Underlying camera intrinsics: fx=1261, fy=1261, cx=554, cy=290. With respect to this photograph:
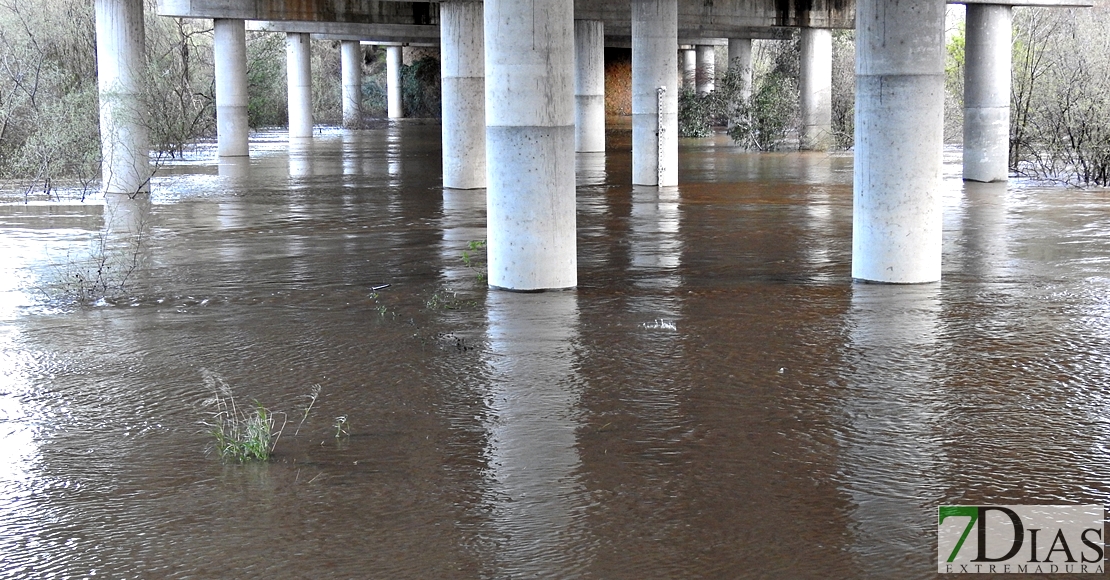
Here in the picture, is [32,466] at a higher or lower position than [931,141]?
lower

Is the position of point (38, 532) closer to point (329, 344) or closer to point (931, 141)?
point (329, 344)

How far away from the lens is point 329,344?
32.9 feet

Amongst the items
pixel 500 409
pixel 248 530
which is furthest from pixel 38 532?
pixel 500 409

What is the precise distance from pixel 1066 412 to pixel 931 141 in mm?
5136

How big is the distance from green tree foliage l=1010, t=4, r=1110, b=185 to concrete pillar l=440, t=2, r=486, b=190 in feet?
39.6

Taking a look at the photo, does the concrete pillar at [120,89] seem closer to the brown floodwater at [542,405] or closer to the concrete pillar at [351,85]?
the brown floodwater at [542,405]

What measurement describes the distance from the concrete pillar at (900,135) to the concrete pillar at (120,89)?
15.6 meters

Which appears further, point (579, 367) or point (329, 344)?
point (329, 344)

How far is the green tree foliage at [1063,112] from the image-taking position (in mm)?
25609

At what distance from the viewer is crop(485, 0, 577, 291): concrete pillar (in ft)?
39.2

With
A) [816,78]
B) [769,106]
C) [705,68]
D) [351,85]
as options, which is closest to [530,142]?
[769,106]

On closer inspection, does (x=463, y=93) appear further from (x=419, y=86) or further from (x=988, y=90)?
(x=419, y=86)

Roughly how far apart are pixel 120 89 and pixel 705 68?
4879cm

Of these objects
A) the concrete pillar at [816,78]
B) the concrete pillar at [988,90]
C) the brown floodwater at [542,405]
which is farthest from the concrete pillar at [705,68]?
the brown floodwater at [542,405]
